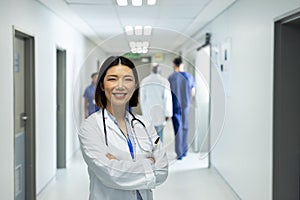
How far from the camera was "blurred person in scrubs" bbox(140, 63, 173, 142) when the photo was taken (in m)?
1.69

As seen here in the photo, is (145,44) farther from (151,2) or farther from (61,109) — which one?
(61,109)

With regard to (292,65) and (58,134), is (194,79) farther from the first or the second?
(58,134)

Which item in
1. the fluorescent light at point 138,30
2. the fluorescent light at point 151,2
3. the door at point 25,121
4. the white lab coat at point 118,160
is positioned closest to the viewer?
the white lab coat at point 118,160

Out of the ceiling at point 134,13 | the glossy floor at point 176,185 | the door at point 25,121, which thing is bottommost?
the glossy floor at point 176,185

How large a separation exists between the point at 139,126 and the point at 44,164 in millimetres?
3601

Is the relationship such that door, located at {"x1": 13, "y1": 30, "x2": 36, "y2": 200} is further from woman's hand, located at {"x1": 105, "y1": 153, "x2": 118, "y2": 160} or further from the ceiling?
woman's hand, located at {"x1": 105, "y1": 153, "x2": 118, "y2": 160}

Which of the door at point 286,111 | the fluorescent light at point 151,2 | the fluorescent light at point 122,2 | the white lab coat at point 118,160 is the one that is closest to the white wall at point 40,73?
the white lab coat at point 118,160

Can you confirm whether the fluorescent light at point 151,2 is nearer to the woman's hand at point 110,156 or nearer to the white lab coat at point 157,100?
the white lab coat at point 157,100

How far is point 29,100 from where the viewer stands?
163 inches

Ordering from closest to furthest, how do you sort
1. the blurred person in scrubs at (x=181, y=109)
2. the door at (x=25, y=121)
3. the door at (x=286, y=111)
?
the blurred person in scrubs at (x=181, y=109) → the door at (x=286, y=111) → the door at (x=25, y=121)

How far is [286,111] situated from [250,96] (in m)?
0.80

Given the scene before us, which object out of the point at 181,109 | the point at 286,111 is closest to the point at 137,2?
the point at 286,111

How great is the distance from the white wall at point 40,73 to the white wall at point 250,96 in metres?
1.40

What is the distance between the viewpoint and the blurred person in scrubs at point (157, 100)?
1689 millimetres
